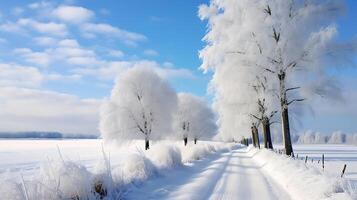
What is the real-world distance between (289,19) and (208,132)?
59.2m

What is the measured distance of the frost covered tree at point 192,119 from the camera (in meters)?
72.4

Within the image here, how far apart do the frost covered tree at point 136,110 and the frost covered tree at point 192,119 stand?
24722 mm

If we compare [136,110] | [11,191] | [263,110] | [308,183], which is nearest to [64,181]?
[11,191]

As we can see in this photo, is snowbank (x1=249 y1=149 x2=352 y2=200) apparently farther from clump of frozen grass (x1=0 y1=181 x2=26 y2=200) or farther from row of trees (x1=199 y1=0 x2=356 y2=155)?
row of trees (x1=199 y1=0 x2=356 y2=155)

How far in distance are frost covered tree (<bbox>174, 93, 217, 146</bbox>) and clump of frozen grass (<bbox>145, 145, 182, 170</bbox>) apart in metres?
51.1

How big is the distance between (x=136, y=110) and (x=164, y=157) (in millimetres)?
26519

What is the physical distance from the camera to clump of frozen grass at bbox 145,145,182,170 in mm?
16997

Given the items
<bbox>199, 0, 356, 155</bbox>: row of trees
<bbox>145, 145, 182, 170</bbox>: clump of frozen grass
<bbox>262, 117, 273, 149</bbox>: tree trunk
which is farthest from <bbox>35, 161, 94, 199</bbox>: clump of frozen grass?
<bbox>262, 117, 273, 149</bbox>: tree trunk

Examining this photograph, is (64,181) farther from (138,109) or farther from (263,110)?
(138,109)

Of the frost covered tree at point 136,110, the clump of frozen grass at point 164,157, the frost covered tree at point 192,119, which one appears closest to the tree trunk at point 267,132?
the frost covered tree at point 136,110

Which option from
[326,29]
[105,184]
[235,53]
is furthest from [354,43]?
[105,184]

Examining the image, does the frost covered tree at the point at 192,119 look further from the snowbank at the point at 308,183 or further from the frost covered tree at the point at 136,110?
the snowbank at the point at 308,183

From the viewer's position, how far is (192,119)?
73688 mm

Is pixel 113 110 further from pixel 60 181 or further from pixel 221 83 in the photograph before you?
pixel 60 181
